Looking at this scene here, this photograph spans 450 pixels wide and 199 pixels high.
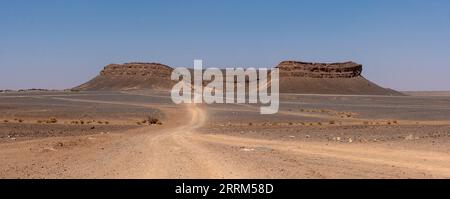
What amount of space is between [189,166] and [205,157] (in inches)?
81.9

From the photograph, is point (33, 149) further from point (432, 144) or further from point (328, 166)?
point (432, 144)

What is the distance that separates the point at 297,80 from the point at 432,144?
576ft

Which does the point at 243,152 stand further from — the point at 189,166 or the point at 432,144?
the point at 432,144

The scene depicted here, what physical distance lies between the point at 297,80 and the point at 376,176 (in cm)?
18414
